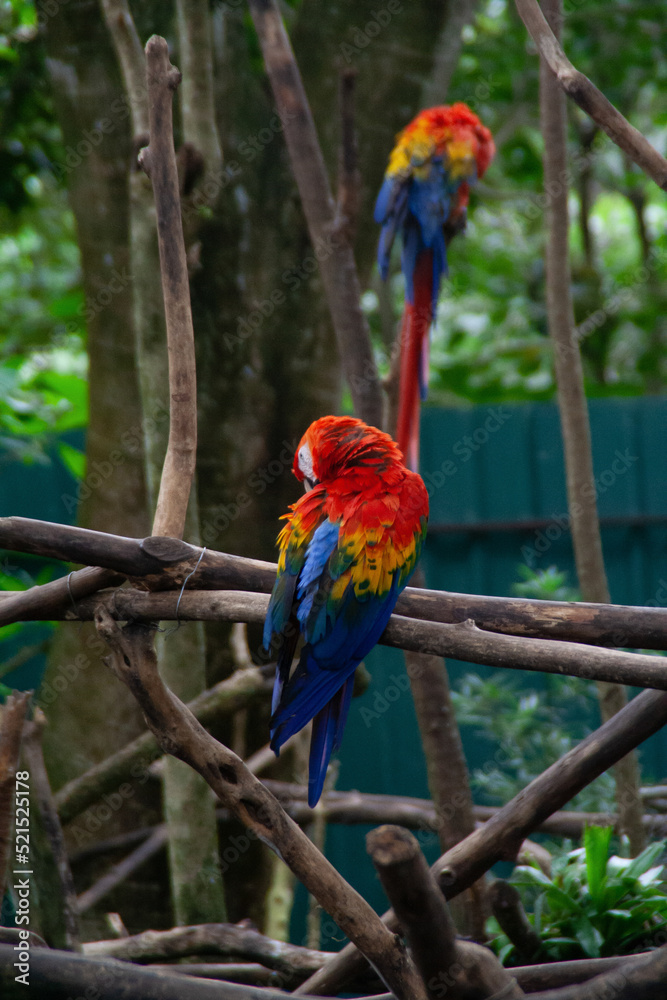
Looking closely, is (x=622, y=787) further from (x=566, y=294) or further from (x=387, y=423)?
(x=566, y=294)

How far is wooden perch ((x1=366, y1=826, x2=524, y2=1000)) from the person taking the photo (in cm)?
69

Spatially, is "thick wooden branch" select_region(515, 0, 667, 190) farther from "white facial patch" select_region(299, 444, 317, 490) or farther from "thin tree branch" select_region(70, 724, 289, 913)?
"thin tree branch" select_region(70, 724, 289, 913)

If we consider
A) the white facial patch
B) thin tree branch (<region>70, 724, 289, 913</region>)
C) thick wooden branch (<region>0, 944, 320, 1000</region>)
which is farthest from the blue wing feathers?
thin tree branch (<region>70, 724, 289, 913</region>)

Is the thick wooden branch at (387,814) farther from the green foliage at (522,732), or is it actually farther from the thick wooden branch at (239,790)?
the thick wooden branch at (239,790)

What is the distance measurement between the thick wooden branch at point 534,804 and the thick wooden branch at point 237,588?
23cm

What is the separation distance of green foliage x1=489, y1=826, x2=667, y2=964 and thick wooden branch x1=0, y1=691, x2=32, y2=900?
82 cm

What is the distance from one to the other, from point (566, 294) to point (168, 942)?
4.82 feet

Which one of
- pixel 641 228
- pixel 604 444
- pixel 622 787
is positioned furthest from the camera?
pixel 641 228

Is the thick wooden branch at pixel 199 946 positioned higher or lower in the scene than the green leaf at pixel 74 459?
lower

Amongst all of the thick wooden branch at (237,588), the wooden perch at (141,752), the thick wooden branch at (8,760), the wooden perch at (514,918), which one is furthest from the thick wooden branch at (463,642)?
the wooden perch at (141,752)

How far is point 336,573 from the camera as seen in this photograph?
103 centimetres

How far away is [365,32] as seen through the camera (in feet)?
6.40

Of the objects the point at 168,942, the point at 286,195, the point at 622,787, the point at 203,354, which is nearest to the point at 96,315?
the point at 203,354

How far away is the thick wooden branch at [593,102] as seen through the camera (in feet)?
3.34
